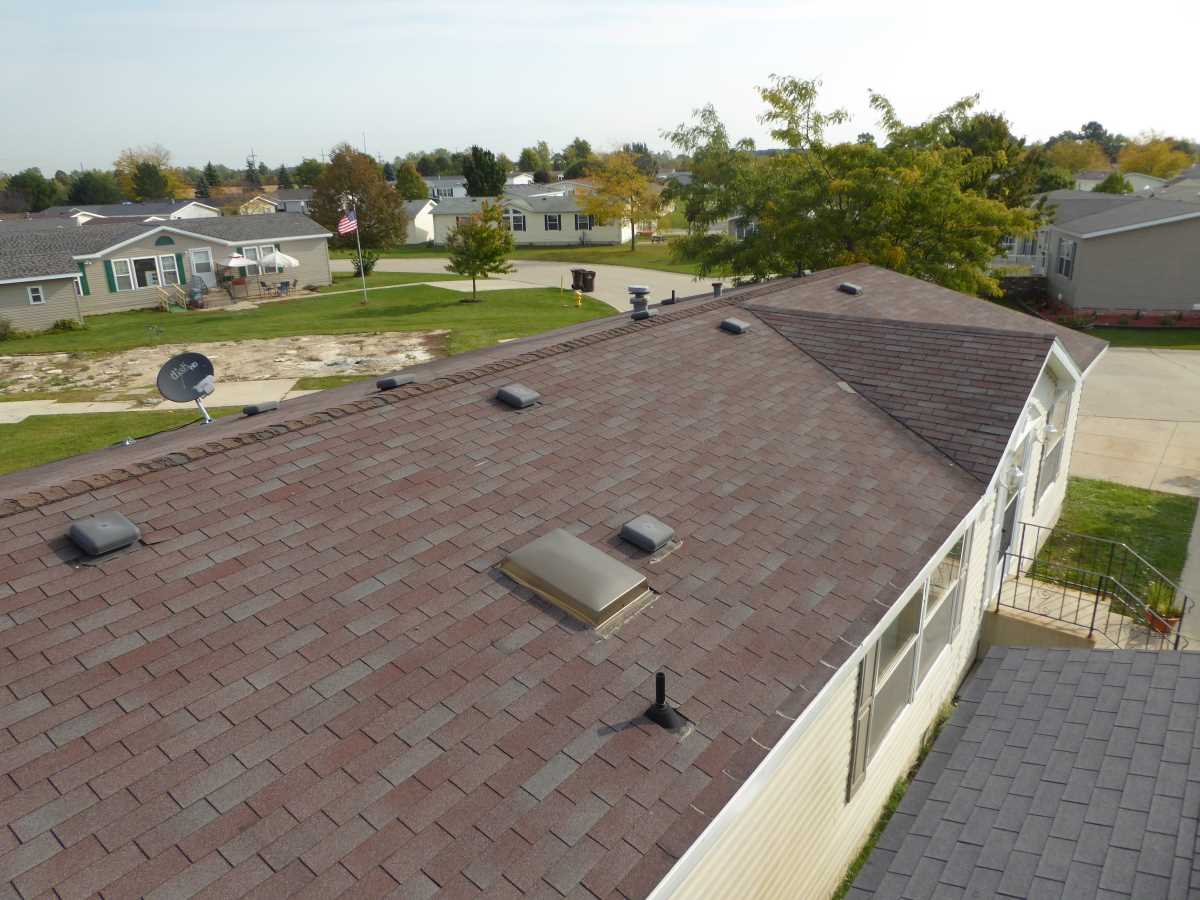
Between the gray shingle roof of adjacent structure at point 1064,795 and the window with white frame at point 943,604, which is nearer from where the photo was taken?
the gray shingle roof of adjacent structure at point 1064,795

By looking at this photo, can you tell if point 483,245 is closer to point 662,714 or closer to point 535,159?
point 662,714

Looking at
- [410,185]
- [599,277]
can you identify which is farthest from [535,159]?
[599,277]

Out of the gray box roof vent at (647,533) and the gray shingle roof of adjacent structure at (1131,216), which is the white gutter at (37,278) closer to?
the gray box roof vent at (647,533)

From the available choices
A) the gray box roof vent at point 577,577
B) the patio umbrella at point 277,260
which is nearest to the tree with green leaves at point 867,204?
the gray box roof vent at point 577,577

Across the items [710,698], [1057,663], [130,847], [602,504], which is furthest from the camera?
[1057,663]

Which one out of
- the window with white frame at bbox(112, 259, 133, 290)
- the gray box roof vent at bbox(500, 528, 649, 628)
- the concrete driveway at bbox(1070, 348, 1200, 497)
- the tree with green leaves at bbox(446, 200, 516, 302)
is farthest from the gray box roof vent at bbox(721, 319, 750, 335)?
the window with white frame at bbox(112, 259, 133, 290)

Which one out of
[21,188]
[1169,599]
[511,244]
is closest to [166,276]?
[511,244]

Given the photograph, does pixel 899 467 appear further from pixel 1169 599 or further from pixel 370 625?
pixel 1169 599

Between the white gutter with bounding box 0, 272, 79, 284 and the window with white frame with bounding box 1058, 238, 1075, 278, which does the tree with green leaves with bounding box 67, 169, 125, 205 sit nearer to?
the white gutter with bounding box 0, 272, 79, 284
